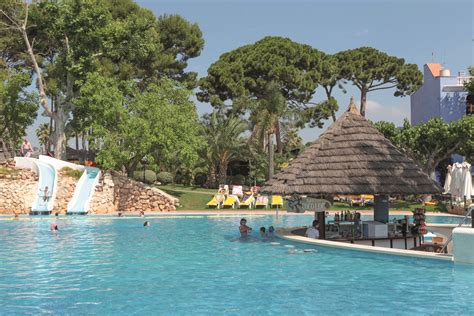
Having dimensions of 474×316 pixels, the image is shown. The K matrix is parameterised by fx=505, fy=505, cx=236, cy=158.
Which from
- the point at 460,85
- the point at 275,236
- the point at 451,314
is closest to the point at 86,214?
the point at 275,236

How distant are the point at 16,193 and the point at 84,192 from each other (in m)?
4.38

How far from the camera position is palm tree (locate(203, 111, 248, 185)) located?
1731 inches

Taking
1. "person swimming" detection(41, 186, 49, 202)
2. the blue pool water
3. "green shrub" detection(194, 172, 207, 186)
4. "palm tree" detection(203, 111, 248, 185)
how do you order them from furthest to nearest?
"green shrub" detection(194, 172, 207, 186), "palm tree" detection(203, 111, 248, 185), "person swimming" detection(41, 186, 49, 202), the blue pool water

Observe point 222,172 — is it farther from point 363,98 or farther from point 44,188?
point 363,98

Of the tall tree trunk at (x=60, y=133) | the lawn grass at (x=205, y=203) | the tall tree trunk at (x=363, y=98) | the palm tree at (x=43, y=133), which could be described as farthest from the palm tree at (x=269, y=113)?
the palm tree at (x=43, y=133)

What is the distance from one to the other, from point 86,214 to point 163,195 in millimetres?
5485

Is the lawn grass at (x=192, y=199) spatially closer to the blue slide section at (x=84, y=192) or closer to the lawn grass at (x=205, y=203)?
the lawn grass at (x=205, y=203)

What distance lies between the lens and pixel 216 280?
12367 mm

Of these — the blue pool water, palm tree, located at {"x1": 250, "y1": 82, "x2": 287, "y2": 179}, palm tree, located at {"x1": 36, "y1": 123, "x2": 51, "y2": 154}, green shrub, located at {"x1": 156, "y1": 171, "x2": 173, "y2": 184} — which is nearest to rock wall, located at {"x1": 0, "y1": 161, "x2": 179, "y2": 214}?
green shrub, located at {"x1": 156, "y1": 171, "x2": 173, "y2": 184}

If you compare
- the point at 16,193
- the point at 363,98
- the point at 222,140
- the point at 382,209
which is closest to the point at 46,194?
the point at 16,193

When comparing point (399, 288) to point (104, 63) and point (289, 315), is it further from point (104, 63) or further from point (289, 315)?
point (104, 63)

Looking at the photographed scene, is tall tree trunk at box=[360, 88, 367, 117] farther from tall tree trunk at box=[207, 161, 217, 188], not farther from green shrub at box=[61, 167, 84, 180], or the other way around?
green shrub at box=[61, 167, 84, 180]

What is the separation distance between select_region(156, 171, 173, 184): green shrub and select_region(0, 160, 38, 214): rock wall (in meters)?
14.2

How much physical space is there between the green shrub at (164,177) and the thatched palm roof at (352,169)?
1108 inches
